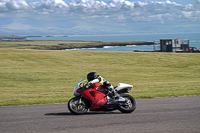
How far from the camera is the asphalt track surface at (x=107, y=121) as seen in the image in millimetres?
8070

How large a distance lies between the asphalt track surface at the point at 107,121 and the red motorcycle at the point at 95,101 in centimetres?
24

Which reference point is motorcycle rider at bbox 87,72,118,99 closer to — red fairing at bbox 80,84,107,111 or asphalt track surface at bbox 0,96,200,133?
red fairing at bbox 80,84,107,111

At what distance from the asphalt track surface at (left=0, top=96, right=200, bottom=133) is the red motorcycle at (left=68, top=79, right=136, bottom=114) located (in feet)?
0.79

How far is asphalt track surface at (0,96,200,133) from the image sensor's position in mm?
8070

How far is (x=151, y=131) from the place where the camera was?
7.82m

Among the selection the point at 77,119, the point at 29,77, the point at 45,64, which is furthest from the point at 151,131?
the point at 45,64

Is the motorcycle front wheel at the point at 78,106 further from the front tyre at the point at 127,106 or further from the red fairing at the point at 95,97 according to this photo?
the front tyre at the point at 127,106

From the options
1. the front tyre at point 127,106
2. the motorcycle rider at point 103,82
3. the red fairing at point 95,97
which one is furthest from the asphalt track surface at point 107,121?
the motorcycle rider at point 103,82

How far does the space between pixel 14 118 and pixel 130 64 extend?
3500 centimetres

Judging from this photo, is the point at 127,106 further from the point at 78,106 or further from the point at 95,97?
the point at 78,106

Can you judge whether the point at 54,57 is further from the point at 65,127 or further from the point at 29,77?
the point at 65,127

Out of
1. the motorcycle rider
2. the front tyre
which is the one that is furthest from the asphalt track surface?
the motorcycle rider

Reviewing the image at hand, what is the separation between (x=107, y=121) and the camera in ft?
30.1

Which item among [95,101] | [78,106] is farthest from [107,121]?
[78,106]
